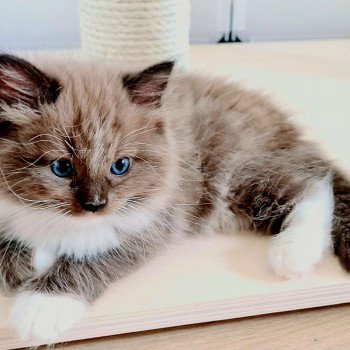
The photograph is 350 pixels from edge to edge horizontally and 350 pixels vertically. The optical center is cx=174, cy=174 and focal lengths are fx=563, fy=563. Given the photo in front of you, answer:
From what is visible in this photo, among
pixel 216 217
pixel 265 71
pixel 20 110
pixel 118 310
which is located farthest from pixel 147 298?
pixel 265 71

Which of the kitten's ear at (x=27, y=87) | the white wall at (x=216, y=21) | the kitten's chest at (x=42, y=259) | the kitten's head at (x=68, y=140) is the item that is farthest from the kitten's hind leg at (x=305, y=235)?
the white wall at (x=216, y=21)

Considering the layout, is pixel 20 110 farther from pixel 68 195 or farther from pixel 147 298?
pixel 147 298

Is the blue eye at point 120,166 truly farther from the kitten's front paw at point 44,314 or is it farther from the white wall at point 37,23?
the white wall at point 37,23

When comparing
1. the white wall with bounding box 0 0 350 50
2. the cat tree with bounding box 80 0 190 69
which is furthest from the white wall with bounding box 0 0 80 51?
the cat tree with bounding box 80 0 190 69

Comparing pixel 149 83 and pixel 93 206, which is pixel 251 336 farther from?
pixel 149 83

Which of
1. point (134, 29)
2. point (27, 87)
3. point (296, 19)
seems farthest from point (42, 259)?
point (296, 19)

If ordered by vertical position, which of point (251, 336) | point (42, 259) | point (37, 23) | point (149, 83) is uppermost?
point (149, 83)
